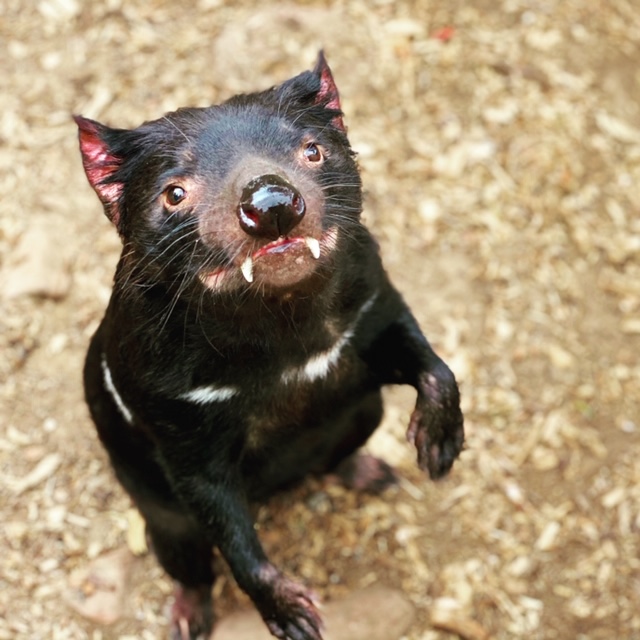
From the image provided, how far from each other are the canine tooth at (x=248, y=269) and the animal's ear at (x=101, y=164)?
576mm

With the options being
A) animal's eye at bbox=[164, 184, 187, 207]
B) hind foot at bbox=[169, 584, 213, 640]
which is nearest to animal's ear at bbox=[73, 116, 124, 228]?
animal's eye at bbox=[164, 184, 187, 207]

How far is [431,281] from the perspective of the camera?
4.27 m

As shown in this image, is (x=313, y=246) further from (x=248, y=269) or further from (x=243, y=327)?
(x=243, y=327)

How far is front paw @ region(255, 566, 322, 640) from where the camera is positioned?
2.83 meters

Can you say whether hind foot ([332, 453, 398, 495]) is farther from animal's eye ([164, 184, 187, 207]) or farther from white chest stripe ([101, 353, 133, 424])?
animal's eye ([164, 184, 187, 207])

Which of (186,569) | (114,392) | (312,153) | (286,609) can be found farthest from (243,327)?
(186,569)

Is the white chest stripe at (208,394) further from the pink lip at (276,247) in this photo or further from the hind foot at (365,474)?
the hind foot at (365,474)

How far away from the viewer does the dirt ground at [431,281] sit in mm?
3619

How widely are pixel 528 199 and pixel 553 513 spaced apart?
60.4 inches

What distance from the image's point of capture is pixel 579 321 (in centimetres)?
423

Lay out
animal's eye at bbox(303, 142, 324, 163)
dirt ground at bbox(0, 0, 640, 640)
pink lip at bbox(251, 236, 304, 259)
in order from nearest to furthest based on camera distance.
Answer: pink lip at bbox(251, 236, 304, 259)
animal's eye at bbox(303, 142, 324, 163)
dirt ground at bbox(0, 0, 640, 640)

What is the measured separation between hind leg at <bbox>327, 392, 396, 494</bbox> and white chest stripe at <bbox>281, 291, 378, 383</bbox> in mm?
420

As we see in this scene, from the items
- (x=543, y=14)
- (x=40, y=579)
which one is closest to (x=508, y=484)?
(x=40, y=579)

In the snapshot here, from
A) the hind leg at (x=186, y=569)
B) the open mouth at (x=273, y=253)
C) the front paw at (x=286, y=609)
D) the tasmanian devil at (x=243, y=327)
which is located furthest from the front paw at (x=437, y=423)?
the hind leg at (x=186, y=569)
